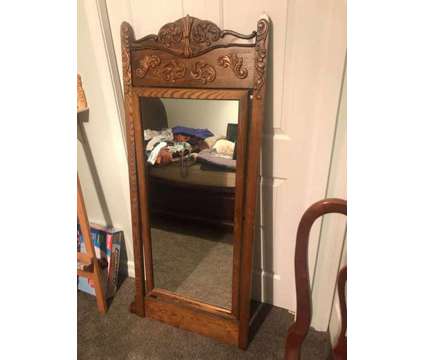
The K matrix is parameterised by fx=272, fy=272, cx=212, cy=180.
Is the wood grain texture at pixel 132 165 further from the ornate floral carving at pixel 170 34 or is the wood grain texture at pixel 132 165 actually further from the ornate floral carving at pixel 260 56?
the ornate floral carving at pixel 260 56

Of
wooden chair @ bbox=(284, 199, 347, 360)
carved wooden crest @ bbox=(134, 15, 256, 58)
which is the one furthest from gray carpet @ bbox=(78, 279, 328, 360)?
carved wooden crest @ bbox=(134, 15, 256, 58)

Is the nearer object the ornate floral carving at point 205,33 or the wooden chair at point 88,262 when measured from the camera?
the ornate floral carving at point 205,33

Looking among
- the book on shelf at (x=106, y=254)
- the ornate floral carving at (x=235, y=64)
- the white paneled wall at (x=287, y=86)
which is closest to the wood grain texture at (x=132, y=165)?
the white paneled wall at (x=287, y=86)

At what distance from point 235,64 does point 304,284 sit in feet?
2.69

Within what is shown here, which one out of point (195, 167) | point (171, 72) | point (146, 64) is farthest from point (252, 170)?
point (146, 64)

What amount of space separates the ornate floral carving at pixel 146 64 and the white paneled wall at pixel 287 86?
15cm

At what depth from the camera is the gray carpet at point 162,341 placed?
4.22ft

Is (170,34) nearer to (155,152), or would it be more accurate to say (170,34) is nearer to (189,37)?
(189,37)

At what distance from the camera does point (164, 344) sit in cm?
134

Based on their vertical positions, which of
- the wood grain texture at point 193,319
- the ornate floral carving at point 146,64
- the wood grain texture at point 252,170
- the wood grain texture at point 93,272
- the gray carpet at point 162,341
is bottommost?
the gray carpet at point 162,341

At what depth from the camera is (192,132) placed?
48.0 inches
